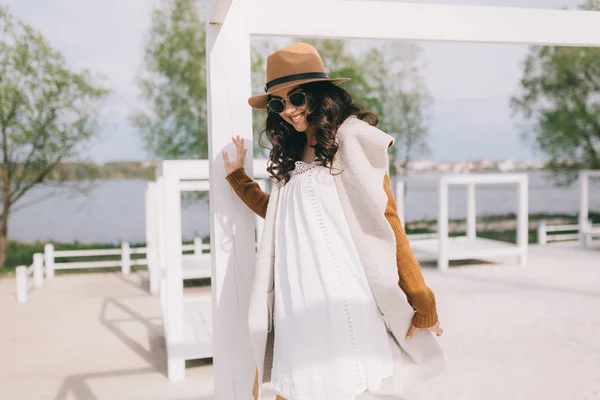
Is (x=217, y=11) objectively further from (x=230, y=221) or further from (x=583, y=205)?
(x=583, y=205)

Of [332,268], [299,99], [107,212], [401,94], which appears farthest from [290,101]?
[401,94]

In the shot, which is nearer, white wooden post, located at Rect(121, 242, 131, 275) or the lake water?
white wooden post, located at Rect(121, 242, 131, 275)

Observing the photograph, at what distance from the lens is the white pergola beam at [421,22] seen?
1.74 m

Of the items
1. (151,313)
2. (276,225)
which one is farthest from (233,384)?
(151,313)

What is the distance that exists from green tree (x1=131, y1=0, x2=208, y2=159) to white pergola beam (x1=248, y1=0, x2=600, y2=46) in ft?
29.9

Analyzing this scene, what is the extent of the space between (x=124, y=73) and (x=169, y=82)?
2997 millimetres

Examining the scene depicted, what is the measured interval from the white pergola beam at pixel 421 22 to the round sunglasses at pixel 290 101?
0.82 ft

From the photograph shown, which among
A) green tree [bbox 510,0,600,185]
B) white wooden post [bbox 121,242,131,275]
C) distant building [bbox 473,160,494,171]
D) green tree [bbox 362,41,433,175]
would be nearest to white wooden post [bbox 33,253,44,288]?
white wooden post [bbox 121,242,131,275]

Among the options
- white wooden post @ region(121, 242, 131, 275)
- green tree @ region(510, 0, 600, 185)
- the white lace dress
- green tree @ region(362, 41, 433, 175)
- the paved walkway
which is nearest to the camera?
the white lace dress

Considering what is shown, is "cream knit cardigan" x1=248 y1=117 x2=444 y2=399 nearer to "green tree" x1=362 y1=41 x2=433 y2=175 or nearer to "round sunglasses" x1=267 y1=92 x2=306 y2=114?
"round sunglasses" x1=267 y1=92 x2=306 y2=114

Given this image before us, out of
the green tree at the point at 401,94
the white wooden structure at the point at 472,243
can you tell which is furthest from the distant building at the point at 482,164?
the white wooden structure at the point at 472,243

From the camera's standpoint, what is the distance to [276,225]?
162cm

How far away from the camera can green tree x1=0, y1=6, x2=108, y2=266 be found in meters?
9.47

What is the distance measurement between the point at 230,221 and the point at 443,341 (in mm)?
3510
